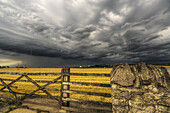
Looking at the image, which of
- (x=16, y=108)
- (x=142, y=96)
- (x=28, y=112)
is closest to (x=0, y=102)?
(x=16, y=108)

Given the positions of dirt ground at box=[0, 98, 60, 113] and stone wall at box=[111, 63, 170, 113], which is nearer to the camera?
stone wall at box=[111, 63, 170, 113]

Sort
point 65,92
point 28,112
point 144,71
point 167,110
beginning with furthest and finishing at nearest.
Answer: point 65,92
point 28,112
point 144,71
point 167,110

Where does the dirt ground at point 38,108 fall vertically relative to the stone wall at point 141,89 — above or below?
below

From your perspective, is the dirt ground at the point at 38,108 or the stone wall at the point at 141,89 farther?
the dirt ground at the point at 38,108

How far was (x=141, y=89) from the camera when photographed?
2.46 m

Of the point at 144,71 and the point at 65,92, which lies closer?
the point at 144,71

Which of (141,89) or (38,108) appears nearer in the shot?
(141,89)

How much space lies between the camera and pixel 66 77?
13.6 ft

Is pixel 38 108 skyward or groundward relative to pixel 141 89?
groundward

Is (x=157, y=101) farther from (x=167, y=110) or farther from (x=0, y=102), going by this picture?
(x=0, y=102)

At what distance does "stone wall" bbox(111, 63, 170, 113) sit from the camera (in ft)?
7.73

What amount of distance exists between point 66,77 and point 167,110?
142 inches

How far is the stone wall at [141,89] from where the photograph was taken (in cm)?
236

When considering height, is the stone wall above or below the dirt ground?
above
